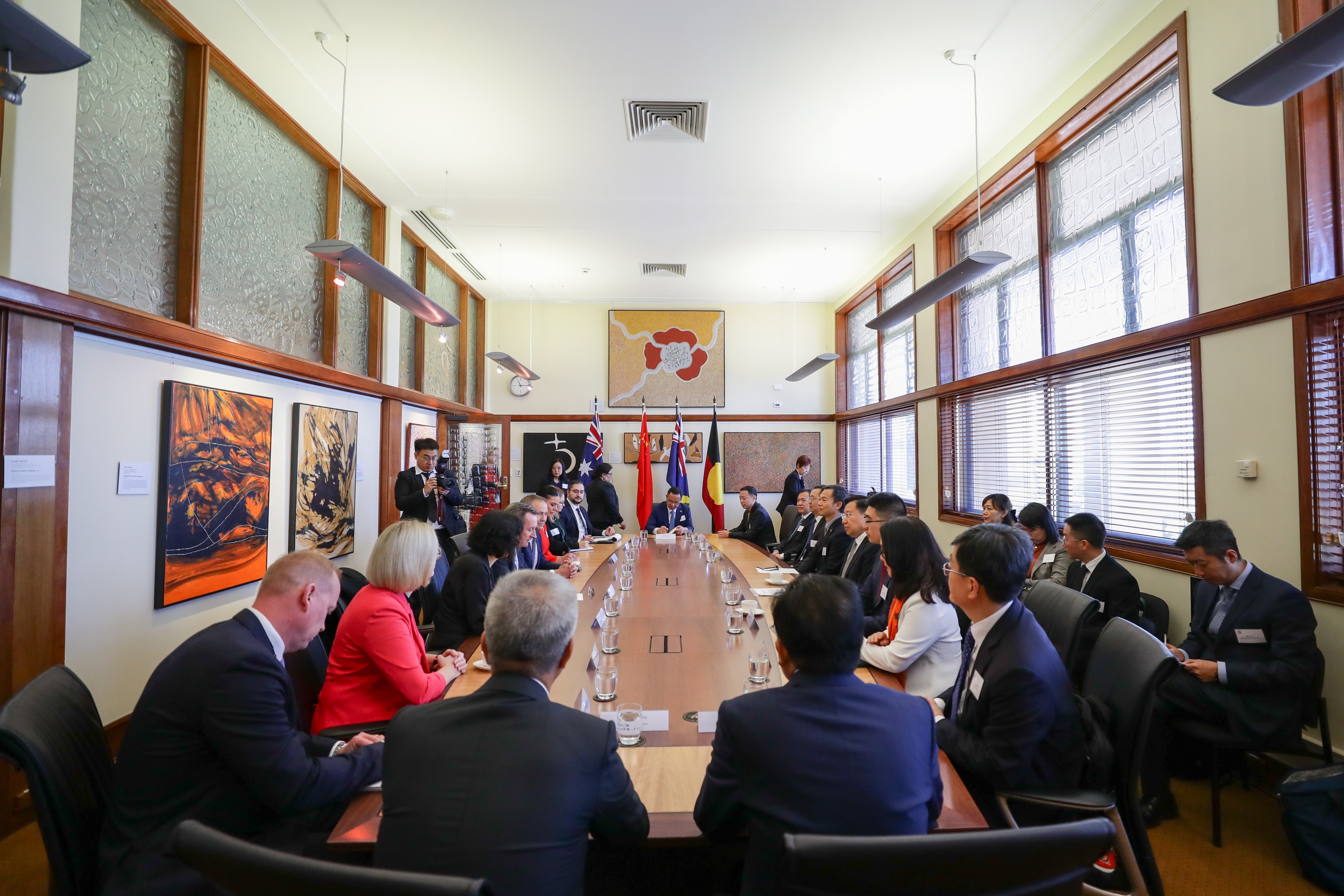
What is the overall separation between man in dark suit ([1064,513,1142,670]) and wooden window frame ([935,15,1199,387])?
50.9 inches

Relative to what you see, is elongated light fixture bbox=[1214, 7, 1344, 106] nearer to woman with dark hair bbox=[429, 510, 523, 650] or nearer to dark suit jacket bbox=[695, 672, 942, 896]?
dark suit jacket bbox=[695, 672, 942, 896]

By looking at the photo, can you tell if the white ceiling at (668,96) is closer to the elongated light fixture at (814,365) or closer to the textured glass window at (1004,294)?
the textured glass window at (1004,294)

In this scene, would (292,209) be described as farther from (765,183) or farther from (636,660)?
(636,660)

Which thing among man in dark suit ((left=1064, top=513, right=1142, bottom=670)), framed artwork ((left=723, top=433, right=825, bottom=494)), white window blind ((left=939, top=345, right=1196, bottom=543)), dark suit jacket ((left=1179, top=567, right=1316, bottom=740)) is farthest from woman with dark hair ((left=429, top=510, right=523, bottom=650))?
framed artwork ((left=723, top=433, right=825, bottom=494))

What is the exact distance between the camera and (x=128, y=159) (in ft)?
10.9

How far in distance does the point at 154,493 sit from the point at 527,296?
6570mm

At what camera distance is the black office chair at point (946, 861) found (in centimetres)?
98

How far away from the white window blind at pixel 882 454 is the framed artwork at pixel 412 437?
5107 mm

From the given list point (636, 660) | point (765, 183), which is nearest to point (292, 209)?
point (765, 183)

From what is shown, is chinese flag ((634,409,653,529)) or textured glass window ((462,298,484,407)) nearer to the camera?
textured glass window ((462,298,484,407))

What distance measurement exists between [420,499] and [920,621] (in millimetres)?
4759

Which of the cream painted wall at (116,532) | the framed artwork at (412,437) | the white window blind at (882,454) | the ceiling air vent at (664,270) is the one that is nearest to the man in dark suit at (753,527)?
the white window blind at (882,454)

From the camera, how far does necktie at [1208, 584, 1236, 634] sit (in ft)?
9.23

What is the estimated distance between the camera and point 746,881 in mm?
1325
